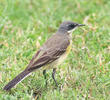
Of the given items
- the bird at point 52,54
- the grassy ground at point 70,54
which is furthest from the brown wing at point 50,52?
the grassy ground at point 70,54

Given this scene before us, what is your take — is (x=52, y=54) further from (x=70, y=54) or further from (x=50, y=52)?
(x=70, y=54)

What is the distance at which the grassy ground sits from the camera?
25.2 feet

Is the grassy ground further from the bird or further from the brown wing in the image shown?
the brown wing

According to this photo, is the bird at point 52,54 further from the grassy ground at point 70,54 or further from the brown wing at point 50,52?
the grassy ground at point 70,54

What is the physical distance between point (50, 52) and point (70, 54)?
1.53m

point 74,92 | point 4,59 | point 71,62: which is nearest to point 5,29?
point 4,59

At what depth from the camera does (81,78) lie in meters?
8.14

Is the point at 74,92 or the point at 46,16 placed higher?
the point at 46,16

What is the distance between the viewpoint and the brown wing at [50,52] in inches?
312

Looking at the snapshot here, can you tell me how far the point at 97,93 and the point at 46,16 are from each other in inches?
202

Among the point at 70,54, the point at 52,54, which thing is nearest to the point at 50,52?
the point at 52,54

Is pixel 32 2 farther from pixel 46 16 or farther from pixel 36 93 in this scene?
pixel 36 93

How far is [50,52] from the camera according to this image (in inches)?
328

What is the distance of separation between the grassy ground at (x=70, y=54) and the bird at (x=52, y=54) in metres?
0.31
